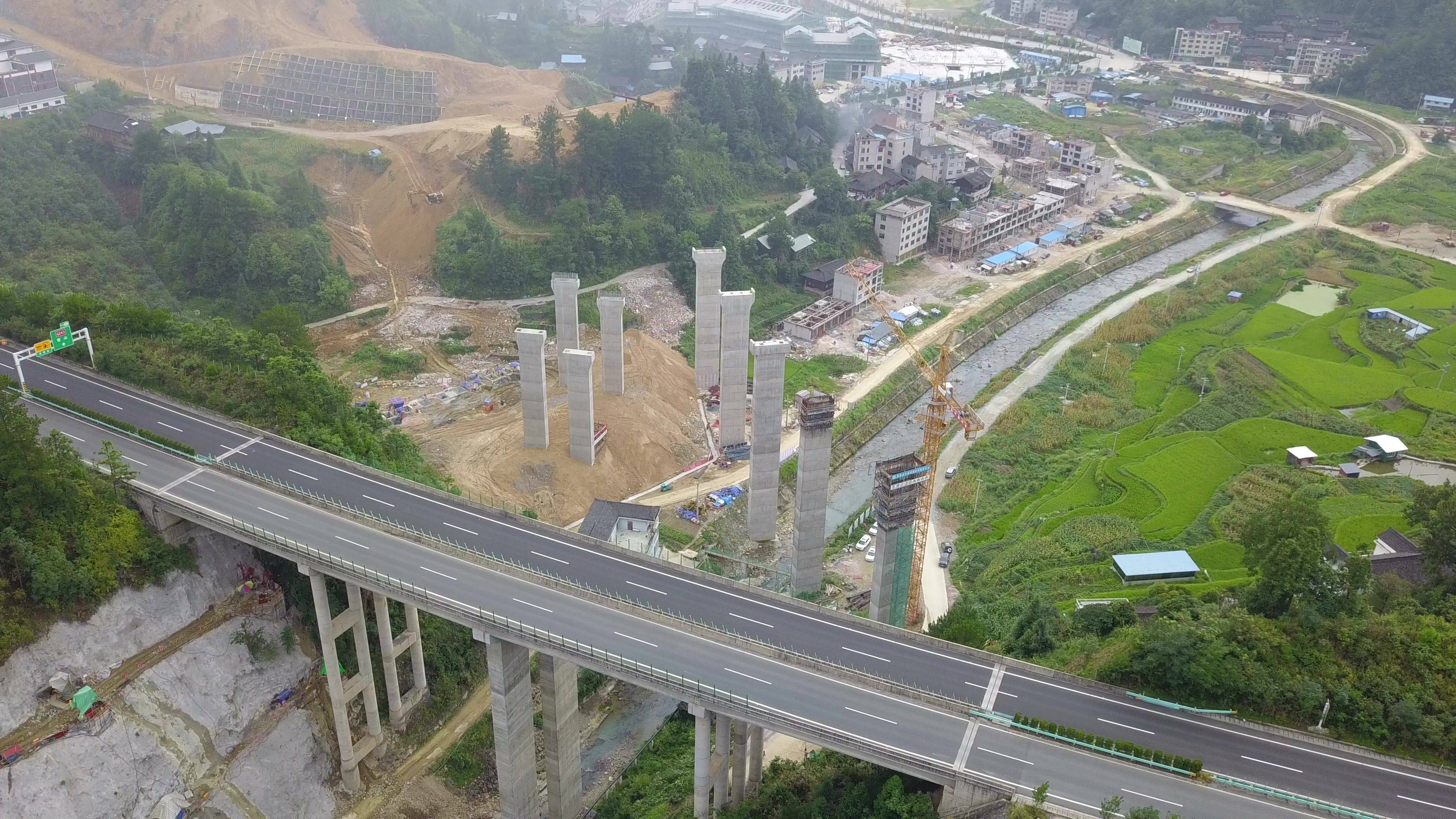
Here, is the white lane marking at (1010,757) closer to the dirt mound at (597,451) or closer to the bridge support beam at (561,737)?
the bridge support beam at (561,737)

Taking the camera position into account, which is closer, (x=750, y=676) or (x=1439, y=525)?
(x=750, y=676)

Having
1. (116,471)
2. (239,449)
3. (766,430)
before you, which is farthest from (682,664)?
(116,471)

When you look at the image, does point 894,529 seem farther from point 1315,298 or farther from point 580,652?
point 1315,298

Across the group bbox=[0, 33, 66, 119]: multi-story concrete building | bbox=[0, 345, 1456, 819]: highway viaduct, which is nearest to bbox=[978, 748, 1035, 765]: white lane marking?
bbox=[0, 345, 1456, 819]: highway viaduct

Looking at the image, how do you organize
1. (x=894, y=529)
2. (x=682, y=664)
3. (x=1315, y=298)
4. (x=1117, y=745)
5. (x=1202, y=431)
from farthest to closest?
(x=1315, y=298)
(x=1202, y=431)
(x=894, y=529)
(x=682, y=664)
(x=1117, y=745)

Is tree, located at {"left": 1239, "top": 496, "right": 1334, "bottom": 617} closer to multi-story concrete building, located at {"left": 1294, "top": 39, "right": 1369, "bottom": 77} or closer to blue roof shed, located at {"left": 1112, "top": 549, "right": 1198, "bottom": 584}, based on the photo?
blue roof shed, located at {"left": 1112, "top": 549, "right": 1198, "bottom": 584}

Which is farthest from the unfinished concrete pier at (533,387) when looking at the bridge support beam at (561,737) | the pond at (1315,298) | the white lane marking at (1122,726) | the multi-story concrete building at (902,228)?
→ the pond at (1315,298)

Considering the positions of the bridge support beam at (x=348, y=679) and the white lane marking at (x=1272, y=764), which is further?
the bridge support beam at (x=348, y=679)

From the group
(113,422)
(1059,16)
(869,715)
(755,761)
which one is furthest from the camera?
(1059,16)
